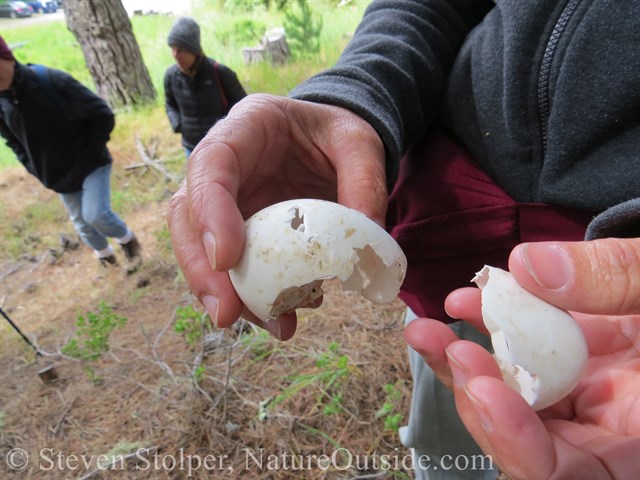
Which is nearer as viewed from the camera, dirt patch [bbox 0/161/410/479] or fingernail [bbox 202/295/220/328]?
fingernail [bbox 202/295/220/328]

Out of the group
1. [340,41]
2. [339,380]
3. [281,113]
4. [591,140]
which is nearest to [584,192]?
[591,140]

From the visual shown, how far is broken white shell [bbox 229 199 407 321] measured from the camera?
903mm

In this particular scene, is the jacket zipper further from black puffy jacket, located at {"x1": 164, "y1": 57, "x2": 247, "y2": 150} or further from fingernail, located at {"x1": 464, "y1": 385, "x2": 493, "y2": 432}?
black puffy jacket, located at {"x1": 164, "y1": 57, "x2": 247, "y2": 150}

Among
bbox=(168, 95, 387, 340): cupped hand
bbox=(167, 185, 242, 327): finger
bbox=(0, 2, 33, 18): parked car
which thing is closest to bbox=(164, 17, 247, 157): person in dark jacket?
bbox=(168, 95, 387, 340): cupped hand

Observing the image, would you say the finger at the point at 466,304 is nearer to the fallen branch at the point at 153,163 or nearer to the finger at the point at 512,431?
the finger at the point at 512,431

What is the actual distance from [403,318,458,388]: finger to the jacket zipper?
1.78 feet

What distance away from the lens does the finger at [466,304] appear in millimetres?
998

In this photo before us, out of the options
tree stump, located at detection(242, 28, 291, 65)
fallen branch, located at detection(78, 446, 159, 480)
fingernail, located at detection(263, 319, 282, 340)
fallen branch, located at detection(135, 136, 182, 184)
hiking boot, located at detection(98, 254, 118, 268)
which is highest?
fingernail, located at detection(263, 319, 282, 340)

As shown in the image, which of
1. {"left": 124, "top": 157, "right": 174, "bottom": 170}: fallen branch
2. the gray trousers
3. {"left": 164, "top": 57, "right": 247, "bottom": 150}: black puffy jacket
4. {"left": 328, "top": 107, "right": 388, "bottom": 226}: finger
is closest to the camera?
{"left": 328, "top": 107, "right": 388, "bottom": 226}: finger

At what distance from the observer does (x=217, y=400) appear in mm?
1872

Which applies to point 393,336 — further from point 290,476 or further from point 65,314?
point 65,314

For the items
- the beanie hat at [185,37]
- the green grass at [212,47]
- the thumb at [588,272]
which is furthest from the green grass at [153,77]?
the thumb at [588,272]

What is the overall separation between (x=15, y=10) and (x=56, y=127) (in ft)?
51.1

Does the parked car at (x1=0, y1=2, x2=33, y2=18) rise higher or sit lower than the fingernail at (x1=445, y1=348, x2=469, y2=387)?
lower
